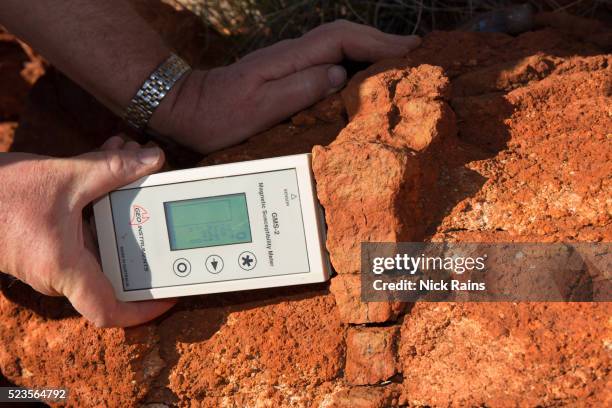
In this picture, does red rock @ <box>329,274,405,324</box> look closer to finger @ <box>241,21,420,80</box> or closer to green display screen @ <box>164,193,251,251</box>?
green display screen @ <box>164,193,251,251</box>

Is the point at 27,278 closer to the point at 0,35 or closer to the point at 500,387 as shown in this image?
the point at 500,387

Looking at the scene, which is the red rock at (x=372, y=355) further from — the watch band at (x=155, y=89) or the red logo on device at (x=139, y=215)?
the watch band at (x=155, y=89)

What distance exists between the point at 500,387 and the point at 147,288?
808 millimetres

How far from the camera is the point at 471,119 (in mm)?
1593

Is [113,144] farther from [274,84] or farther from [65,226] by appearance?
[274,84]

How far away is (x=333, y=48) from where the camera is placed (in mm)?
1798

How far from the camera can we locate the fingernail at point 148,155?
5.14 feet

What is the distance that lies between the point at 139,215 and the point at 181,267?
6.1 inches

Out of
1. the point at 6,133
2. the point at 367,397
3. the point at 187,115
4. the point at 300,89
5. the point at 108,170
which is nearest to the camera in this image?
the point at 367,397

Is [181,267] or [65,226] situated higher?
[65,226]

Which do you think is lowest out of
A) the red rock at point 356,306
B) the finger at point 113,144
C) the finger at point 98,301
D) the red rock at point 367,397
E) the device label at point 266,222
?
the red rock at point 367,397

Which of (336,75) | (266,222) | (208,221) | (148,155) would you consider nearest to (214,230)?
(208,221)

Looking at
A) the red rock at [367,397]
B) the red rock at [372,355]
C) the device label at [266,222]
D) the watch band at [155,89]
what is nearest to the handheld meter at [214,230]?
the device label at [266,222]

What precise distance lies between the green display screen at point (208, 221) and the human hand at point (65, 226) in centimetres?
14
